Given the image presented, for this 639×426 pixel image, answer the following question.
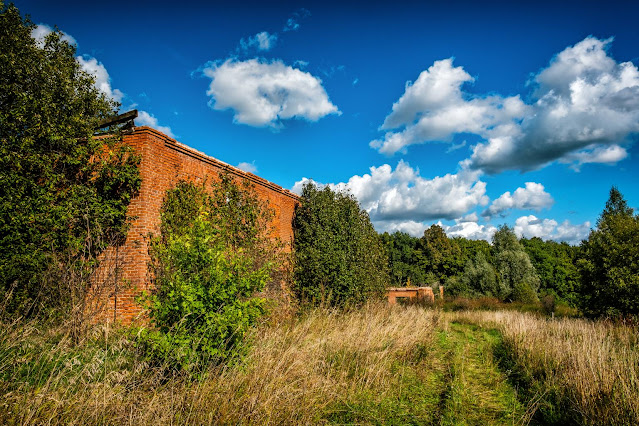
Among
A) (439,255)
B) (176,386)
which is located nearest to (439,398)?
(176,386)

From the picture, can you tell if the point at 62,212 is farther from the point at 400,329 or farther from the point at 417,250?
the point at 417,250

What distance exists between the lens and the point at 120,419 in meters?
2.90

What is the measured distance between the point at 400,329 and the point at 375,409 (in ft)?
13.4

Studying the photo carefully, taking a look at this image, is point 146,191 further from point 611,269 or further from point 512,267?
point 512,267

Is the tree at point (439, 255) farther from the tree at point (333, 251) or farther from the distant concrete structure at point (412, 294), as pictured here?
the tree at point (333, 251)

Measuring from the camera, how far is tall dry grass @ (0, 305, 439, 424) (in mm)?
2949

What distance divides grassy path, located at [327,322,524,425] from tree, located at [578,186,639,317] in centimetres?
804

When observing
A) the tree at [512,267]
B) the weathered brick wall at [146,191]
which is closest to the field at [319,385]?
the weathered brick wall at [146,191]

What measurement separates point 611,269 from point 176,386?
588 inches

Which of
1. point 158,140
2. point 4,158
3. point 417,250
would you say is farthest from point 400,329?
point 417,250

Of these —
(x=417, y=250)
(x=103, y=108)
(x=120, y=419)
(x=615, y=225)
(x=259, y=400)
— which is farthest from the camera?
(x=417, y=250)

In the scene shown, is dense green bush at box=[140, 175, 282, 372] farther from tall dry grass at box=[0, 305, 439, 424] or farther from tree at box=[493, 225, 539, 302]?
tree at box=[493, 225, 539, 302]

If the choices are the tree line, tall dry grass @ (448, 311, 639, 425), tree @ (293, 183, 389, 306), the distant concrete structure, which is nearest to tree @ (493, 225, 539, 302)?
the distant concrete structure

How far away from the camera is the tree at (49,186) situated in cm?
672
